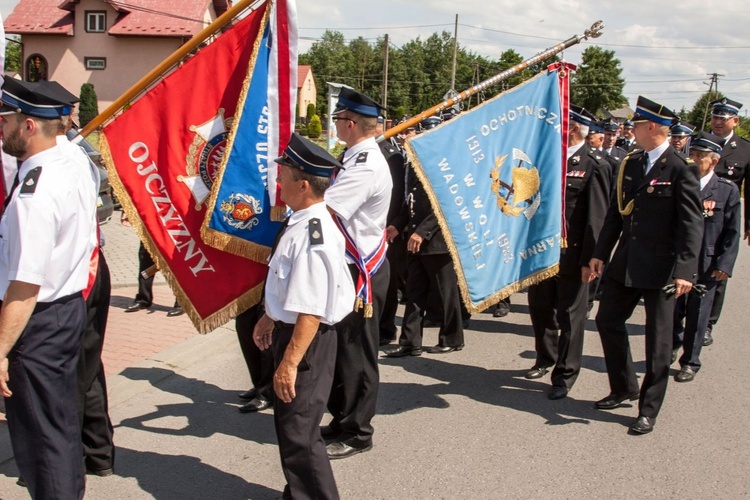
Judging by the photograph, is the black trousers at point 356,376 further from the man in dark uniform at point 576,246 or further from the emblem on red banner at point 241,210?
the man in dark uniform at point 576,246

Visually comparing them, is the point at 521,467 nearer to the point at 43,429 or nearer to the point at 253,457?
the point at 253,457

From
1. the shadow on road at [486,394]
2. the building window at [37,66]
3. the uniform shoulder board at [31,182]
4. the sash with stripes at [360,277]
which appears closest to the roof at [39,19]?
the building window at [37,66]

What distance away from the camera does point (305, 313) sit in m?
3.02

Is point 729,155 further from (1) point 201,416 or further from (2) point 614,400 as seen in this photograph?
(1) point 201,416

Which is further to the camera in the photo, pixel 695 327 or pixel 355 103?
pixel 695 327

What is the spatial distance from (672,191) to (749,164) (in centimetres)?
287

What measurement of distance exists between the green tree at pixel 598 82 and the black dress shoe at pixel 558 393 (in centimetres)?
7517

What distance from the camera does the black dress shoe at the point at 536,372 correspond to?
19.3 feet

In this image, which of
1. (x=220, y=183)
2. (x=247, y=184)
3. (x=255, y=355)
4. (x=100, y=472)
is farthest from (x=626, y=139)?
(x=100, y=472)

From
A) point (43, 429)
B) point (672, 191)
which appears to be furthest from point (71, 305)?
point (672, 191)

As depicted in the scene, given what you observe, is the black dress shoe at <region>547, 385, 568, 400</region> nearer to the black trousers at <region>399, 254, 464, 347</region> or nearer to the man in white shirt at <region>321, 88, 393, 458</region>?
the black trousers at <region>399, 254, 464, 347</region>

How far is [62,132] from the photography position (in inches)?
131

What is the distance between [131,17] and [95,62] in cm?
331

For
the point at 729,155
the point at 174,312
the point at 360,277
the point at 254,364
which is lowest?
the point at 174,312
